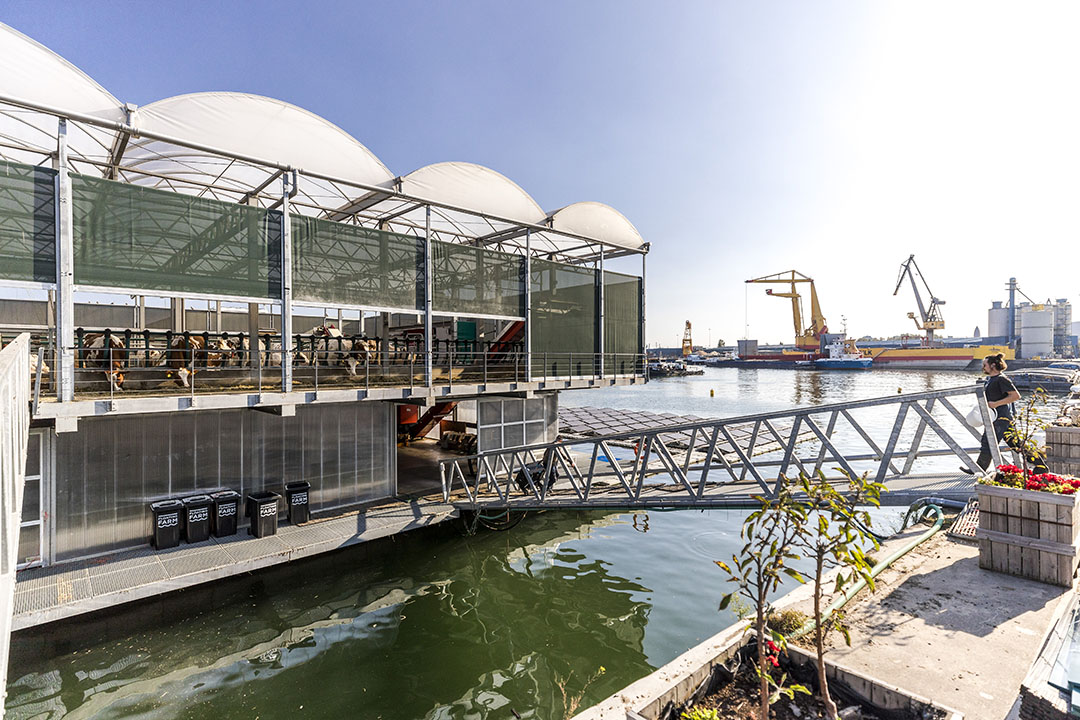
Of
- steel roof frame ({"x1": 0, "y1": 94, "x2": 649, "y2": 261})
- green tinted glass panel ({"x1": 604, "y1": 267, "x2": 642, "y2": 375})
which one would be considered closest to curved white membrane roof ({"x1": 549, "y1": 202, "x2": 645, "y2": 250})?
steel roof frame ({"x1": 0, "y1": 94, "x2": 649, "y2": 261})

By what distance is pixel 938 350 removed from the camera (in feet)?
Result: 284

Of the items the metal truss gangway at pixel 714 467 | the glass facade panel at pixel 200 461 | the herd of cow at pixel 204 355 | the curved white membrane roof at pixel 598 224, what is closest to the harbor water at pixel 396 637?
the metal truss gangway at pixel 714 467

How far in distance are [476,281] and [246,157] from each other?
21.7 ft

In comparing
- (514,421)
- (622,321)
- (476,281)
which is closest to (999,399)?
(622,321)

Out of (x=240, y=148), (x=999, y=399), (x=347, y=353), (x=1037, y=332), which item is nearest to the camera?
(x=999, y=399)

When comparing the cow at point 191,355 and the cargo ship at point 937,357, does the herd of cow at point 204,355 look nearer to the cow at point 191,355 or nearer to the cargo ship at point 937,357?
the cow at point 191,355

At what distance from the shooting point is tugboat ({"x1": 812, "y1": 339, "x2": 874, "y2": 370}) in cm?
8916

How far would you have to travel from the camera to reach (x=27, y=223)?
29.6 feet

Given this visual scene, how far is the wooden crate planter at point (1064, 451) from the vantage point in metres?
8.78

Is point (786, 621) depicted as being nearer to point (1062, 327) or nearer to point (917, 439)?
point (917, 439)

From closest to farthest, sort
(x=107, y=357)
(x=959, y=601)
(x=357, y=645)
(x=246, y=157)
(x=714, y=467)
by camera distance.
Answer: (x=959, y=601)
(x=357, y=645)
(x=107, y=357)
(x=246, y=157)
(x=714, y=467)

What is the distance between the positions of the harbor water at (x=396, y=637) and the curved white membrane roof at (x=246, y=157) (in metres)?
9.34

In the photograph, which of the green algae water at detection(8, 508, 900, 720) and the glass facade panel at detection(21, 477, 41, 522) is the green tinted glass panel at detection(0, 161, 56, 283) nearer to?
the glass facade panel at detection(21, 477, 41, 522)

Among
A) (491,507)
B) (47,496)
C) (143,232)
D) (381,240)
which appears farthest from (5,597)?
(381,240)
